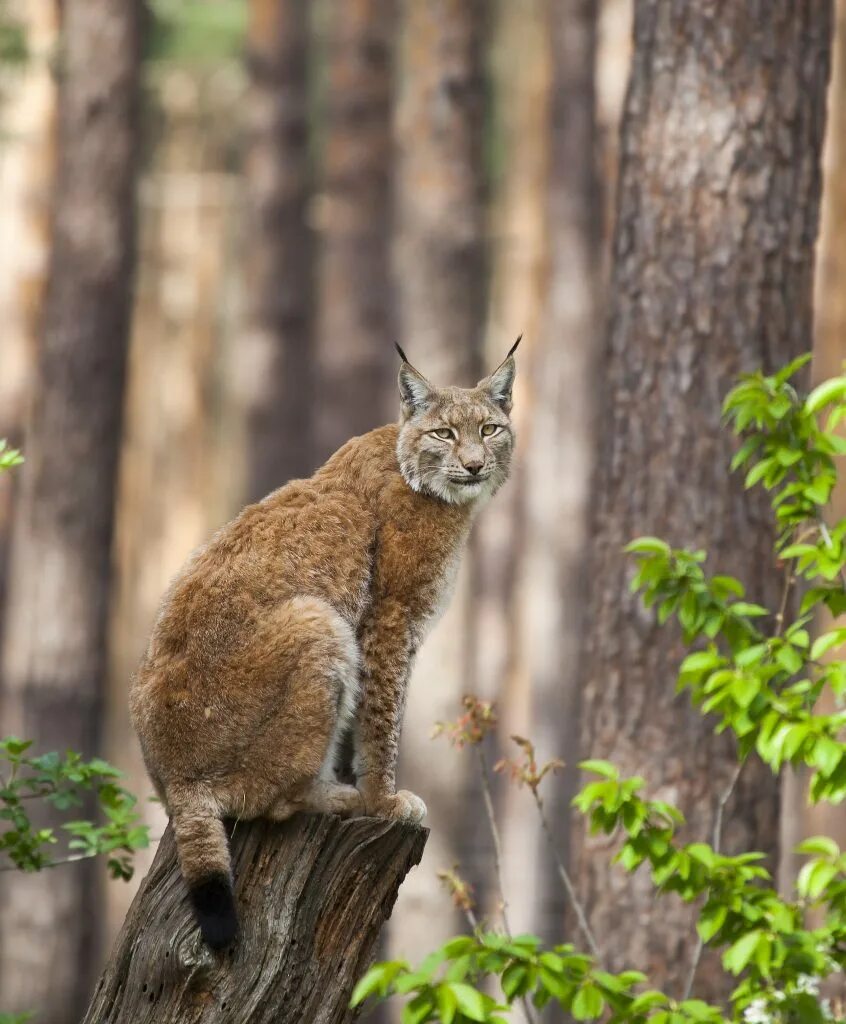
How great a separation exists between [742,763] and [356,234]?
47.0 ft

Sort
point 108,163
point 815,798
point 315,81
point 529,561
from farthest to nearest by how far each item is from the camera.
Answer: point 315,81, point 529,561, point 108,163, point 815,798

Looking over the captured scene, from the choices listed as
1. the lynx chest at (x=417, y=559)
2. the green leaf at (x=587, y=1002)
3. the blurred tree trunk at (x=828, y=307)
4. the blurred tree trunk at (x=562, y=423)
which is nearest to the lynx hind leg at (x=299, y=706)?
the lynx chest at (x=417, y=559)

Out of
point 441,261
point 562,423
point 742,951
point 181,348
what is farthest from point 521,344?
point 742,951

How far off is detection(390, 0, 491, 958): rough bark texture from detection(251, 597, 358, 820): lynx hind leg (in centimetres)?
713

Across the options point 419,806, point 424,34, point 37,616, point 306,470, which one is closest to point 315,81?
point 306,470

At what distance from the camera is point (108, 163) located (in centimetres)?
1385

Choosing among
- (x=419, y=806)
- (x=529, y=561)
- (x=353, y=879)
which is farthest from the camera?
(x=529, y=561)

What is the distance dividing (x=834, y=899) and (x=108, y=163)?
38.0ft

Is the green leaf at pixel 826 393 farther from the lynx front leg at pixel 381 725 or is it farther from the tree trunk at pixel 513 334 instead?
the tree trunk at pixel 513 334

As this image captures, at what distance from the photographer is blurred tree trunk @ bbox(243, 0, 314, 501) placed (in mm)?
17609

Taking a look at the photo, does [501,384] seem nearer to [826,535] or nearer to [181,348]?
[826,535]

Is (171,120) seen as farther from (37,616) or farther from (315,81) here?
(37,616)

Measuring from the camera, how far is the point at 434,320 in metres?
12.3

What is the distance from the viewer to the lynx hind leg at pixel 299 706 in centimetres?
420
